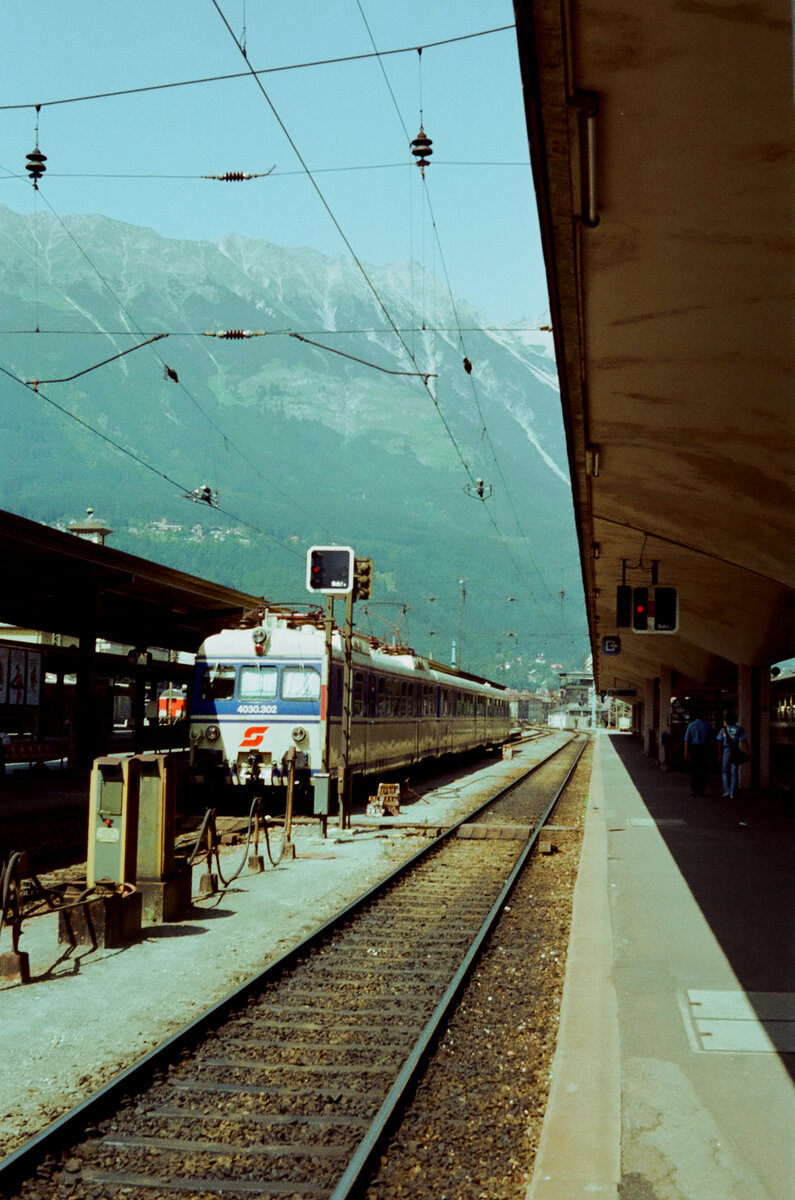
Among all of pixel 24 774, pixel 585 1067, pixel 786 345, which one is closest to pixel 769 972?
pixel 585 1067

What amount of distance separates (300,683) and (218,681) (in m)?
1.45

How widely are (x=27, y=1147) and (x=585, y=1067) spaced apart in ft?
8.64

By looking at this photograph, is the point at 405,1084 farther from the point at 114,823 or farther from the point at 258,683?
the point at 258,683

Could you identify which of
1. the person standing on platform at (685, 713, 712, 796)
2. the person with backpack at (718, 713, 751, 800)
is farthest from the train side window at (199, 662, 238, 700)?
the person standing on platform at (685, 713, 712, 796)

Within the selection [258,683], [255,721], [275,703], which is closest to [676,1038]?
[275,703]

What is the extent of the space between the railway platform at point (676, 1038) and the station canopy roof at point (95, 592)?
10281 mm

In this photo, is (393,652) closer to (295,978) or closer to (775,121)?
(295,978)

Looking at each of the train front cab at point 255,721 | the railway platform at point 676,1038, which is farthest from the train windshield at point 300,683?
the railway platform at point 676,1038

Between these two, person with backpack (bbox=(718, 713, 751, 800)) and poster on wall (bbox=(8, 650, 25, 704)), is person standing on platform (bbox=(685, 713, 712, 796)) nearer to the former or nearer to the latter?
person with backpack (bbox=(718, 713, 751, 800))

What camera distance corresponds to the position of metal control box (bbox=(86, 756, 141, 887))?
29.7 ft

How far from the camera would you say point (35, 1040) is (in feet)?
20.7

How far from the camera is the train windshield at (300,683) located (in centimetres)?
1748

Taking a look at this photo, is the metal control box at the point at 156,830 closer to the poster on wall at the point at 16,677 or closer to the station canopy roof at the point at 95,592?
the station canopy roof at the point at 95,592

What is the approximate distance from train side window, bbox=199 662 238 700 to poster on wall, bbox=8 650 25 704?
313 inches
